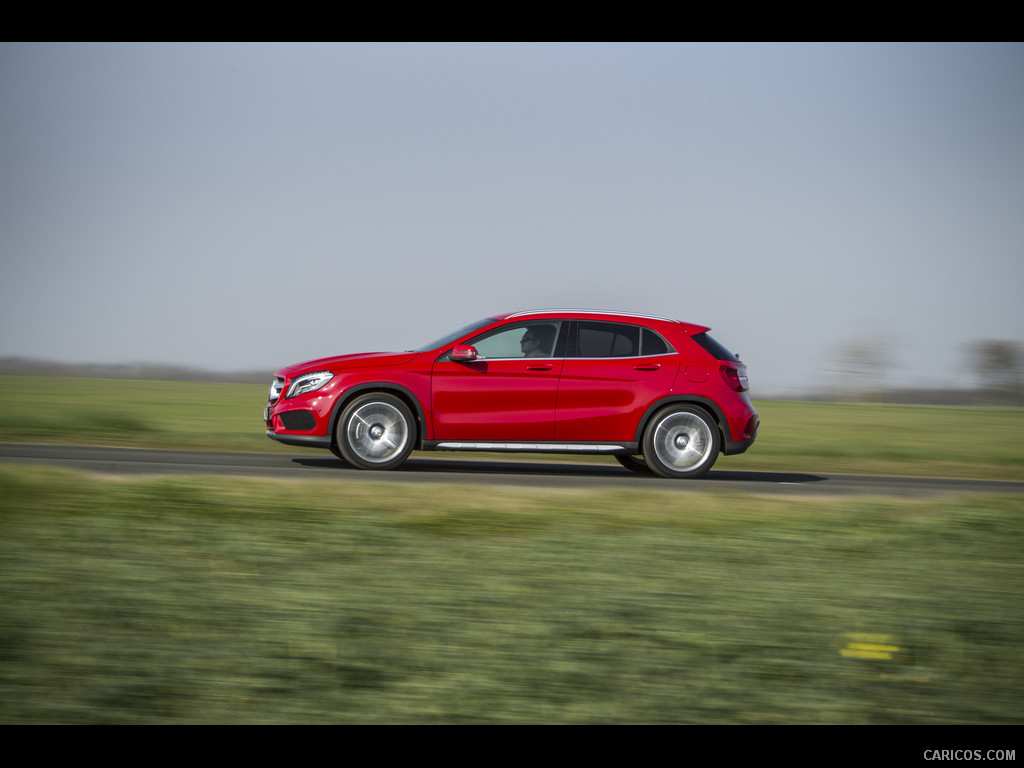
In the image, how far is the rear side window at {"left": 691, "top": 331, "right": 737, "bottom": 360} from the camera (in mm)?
10984

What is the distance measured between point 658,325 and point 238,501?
17.5 ft

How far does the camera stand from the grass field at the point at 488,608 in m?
3.46

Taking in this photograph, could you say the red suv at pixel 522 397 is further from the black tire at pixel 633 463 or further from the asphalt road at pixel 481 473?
the black tire at pixel 633 463

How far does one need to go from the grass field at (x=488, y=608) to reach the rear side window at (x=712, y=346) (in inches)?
117

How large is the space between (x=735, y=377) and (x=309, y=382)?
4.70 m

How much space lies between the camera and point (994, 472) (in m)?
15.4

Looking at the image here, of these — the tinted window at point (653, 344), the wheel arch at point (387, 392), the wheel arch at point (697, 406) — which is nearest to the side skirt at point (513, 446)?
the wheel arch at point (387, 392)

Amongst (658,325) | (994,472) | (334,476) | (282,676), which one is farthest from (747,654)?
(994,472)

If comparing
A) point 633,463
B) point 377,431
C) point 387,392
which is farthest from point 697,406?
point 377,431

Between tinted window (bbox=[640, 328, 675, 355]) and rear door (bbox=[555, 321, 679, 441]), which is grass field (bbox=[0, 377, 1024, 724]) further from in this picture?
tinted window (bbox=[640, 328, 675, 355])

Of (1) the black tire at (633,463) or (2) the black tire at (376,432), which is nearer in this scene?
(2) the black tire at (376,432)

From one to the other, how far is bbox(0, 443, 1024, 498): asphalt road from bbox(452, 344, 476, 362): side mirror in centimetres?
126

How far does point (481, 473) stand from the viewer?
11227mm
